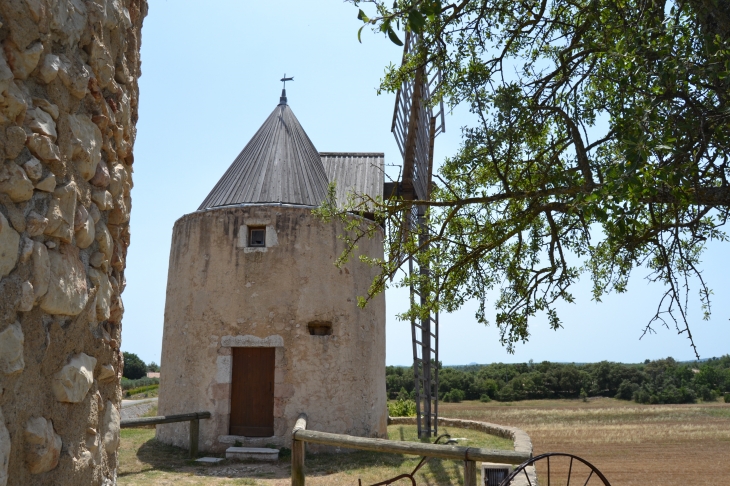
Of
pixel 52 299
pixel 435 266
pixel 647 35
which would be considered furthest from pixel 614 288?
pixel 52 299

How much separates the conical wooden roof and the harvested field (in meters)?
6.82

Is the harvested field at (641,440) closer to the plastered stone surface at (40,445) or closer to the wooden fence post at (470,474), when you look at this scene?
the wooden fence post at (470,474)

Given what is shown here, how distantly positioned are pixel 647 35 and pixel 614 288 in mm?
2899

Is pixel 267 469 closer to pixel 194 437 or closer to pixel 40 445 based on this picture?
pixel 194 437

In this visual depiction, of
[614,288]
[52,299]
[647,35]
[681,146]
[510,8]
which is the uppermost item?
[510,8]

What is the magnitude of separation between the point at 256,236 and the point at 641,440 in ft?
37.7

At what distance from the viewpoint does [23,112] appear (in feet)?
6.21

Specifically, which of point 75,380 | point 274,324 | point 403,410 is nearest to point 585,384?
point 403,410

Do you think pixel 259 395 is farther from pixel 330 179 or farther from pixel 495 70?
pixel 495 70

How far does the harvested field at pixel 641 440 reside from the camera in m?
9.86

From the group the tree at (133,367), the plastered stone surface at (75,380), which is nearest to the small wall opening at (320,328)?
the plastered stone surface at (75,380)

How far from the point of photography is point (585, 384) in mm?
34188

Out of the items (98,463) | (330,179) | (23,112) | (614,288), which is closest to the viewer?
(23,112)

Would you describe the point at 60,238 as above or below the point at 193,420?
above
